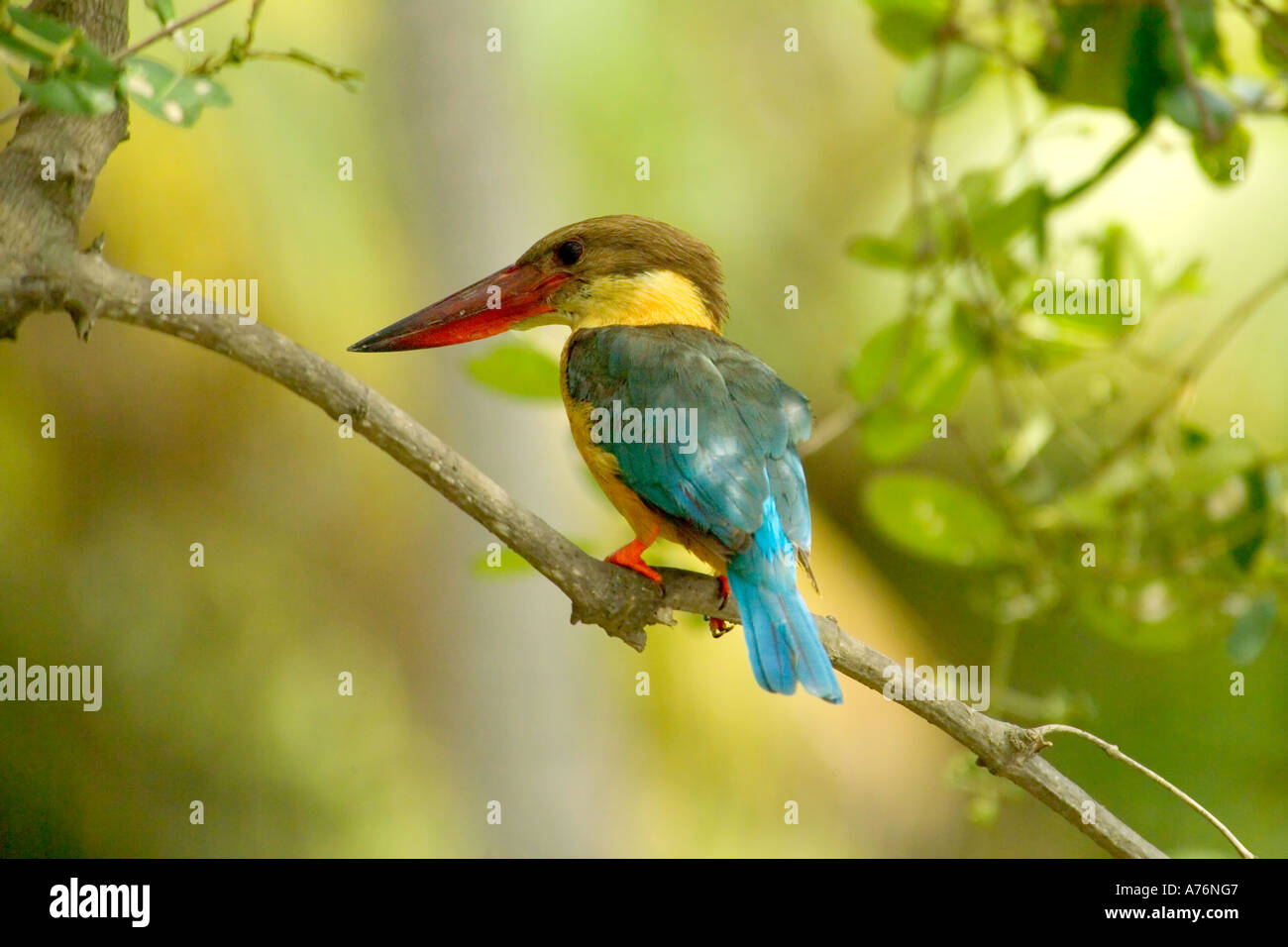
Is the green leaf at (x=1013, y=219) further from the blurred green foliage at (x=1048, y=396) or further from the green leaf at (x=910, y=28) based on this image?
the green leaf at (x=910, y=28)

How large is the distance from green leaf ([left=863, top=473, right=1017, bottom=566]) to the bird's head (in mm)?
497

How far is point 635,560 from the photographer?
2006mm

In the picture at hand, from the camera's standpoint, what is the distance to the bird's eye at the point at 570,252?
243 centimetres

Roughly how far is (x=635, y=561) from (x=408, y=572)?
9.99 ft

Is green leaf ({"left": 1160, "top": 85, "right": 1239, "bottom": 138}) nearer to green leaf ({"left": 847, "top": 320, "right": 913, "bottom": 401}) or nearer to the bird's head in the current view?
green leaf ({"left": 847, "top": 320, "right": 913, "bottom": 401})

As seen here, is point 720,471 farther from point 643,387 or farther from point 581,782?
point 581,782

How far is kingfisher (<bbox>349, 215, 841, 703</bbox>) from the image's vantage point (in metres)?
1.88

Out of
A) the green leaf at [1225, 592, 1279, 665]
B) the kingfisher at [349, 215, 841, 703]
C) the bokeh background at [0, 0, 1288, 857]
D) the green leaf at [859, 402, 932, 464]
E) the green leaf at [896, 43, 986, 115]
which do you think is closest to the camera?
the kingfisher at [349, 215, 841, 703]

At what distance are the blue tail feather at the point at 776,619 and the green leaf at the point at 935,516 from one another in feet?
1.17

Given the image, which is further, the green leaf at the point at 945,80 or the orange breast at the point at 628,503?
the green leaf at the point at 945,80

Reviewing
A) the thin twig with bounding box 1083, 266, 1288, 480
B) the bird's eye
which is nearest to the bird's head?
the bird's eye

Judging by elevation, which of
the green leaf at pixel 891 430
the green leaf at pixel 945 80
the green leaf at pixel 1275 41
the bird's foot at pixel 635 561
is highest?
the green leaf at pixel 945 80

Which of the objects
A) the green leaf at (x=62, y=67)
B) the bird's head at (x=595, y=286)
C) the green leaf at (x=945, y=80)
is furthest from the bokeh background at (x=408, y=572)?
the green leaf at (x=62, y=67)

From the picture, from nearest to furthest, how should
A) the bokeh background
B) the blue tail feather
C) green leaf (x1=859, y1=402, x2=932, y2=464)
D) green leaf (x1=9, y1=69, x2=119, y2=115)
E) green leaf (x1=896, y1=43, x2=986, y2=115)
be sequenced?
1. green leaf (x1=9, y1=69, x2=119, y2=115)
2. the blue tail feather
3. green leaf (x1=896, y1=43, x2=986, y2=115)
4. green leaf (x1=859, y1=402, x2=932, y2=464)
5. the bokeh background
